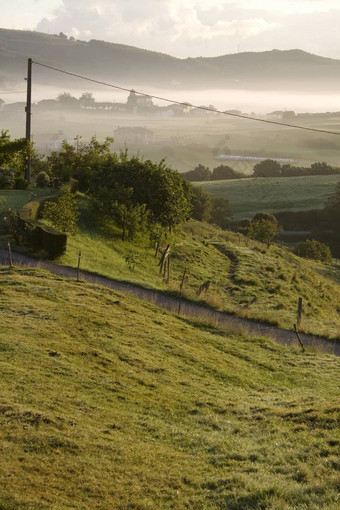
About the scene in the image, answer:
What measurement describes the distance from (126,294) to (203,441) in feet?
51.3

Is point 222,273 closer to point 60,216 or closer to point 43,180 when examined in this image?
point 60,216

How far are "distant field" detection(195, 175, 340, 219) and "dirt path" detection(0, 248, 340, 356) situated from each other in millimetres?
87711

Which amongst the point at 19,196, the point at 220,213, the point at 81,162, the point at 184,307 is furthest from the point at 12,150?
the point at 220,213

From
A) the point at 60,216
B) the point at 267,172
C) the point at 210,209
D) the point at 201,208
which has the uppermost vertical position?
the point at 267,172

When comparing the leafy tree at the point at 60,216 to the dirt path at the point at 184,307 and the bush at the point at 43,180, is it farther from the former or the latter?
the bush at the point at 43,180

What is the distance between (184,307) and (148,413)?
15629 millimetres

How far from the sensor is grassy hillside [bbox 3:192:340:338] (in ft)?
111

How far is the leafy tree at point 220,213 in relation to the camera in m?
106

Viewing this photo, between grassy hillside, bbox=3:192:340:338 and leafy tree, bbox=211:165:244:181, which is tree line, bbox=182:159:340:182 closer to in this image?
leafy tree, bbox=211:165:244:181

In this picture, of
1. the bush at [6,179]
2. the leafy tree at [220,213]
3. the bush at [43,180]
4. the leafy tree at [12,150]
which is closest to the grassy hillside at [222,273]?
the leafy tree at [12,150]

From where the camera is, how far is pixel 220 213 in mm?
108438

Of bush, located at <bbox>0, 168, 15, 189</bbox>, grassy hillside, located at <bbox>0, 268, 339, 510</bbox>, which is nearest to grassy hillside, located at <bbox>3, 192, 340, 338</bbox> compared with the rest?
bush, located at <bbox>0, 168, 15, 189</bbox>

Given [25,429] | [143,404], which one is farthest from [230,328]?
[25,429]

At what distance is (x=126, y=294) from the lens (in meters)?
28.6
